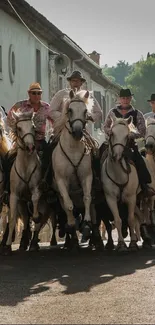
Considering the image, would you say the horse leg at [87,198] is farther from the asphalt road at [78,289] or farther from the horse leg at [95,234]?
the horse leg at [95,234]

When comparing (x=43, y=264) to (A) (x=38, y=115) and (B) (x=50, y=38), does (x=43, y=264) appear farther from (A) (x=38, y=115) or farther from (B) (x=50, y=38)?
(B) (x=50, y=38)

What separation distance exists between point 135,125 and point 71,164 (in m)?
2.01

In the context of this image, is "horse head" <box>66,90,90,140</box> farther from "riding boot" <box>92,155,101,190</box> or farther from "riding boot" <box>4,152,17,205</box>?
"riding boot" <box>4,152,17,205</box>

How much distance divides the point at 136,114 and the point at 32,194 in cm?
239

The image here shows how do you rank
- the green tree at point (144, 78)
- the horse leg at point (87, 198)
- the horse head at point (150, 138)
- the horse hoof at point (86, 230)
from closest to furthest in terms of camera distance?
the horse hoof at point (86, 230), the horse leg at point (87, 198), the horse head at point (150, 138), the green tree at point (144, 78)

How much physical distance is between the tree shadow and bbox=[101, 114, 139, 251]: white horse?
0.56 m

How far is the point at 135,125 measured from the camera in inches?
535

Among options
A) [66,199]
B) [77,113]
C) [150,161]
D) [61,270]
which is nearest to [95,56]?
[150,161]

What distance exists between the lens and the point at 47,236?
62.7ft

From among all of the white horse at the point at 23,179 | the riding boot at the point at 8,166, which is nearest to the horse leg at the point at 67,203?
the white horse at the point at 23,179

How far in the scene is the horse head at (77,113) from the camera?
11336 mm

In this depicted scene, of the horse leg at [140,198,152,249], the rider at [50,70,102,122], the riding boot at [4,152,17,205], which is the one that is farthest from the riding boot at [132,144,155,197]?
the riding boot at [4,152,17,205]

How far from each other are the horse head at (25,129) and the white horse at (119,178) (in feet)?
3.92

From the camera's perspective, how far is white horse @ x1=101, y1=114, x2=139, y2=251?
12039 millimetres
